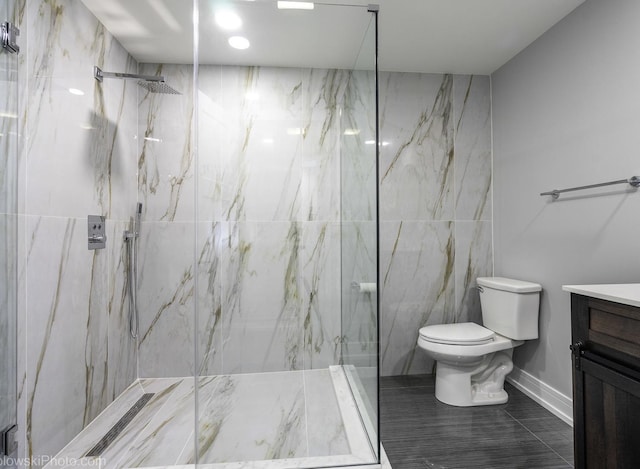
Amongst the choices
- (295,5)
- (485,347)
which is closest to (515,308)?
(485,347)

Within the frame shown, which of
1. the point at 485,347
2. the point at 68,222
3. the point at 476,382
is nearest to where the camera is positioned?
the point at 68,222

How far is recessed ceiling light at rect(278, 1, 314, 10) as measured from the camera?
1565 millimetres

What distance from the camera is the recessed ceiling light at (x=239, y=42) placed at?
1.56 meters

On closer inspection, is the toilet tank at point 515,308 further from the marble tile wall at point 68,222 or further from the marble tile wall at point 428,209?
the marble tile wall at point 68,222

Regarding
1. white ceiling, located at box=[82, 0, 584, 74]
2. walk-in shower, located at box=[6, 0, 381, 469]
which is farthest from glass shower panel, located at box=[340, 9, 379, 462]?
white ceiling, located at box=[82, 0, 584, 74]

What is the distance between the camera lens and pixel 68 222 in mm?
1576

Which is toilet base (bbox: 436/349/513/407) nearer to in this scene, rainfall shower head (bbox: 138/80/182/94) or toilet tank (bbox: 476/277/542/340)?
toilet tank (bbox: 476/277/542/340)

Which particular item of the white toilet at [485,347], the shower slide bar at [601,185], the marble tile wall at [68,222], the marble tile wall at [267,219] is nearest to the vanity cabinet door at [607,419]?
the white toilet at [485,347]

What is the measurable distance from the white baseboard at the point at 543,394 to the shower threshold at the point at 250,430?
4.00 feet

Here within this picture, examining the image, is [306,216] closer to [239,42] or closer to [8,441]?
[239,42]

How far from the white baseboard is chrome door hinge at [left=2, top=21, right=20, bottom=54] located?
3132 mm

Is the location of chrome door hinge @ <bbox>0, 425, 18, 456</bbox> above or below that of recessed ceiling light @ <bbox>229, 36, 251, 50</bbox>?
below

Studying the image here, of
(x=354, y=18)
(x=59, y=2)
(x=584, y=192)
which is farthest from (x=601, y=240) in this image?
(x=59, y=2)

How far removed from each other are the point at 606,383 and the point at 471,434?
0.87 m
